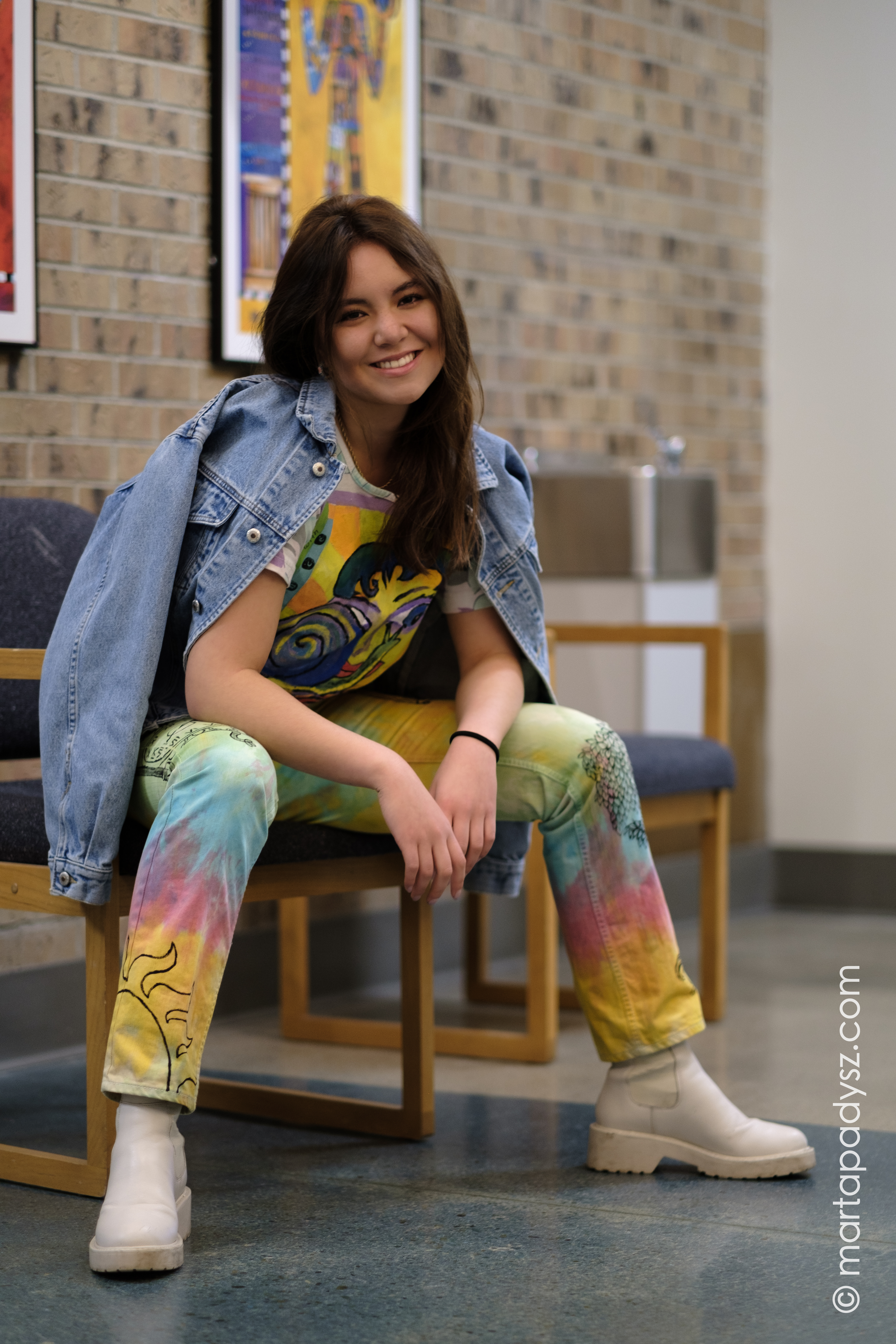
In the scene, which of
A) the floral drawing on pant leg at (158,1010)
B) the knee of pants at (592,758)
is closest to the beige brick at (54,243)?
the knee of pants at (592,758)

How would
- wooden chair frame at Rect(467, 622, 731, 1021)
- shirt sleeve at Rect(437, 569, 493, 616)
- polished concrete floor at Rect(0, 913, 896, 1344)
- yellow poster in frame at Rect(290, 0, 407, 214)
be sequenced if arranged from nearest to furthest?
polished concrete floor at Rect(0, 913, 896, 1344) < shirt sleeve at Rect(437, 569, 493, 616) < wooden chair frame at Rect(467, 622, 731, 1021) < yellow poster in frame at Rect(290, 0, 407, 214)

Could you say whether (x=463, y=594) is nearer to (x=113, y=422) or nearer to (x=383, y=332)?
A: (x=383, y=332)

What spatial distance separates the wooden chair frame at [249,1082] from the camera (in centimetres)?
Answer: 197

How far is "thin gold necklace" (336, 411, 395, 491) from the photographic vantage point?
2.08 metres

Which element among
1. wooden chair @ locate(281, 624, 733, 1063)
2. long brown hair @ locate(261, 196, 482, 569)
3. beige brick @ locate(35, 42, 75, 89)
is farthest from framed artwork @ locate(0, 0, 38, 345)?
wooden chair @ locate(281, 624, 733, 1063)

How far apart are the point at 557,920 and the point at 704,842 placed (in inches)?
11.5

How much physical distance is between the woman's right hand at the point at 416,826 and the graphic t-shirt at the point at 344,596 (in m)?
0.21

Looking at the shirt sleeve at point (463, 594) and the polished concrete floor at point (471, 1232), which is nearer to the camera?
the polished concrete floor at point (471, 1232)

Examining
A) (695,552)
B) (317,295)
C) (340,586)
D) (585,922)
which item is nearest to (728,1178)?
(585,922)

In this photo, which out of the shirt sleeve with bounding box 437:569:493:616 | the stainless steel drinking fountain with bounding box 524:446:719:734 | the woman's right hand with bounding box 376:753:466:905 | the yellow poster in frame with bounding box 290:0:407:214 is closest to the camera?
the woman's right hand with bounding box 376:753:466:905

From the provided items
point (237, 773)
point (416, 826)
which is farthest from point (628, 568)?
point (237, 773)

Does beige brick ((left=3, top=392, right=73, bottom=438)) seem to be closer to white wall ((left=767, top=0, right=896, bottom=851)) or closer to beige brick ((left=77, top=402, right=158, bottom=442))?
beige brick ((left=77, top=402, right=158, bottom=442))

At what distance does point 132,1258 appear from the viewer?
1.73 metres

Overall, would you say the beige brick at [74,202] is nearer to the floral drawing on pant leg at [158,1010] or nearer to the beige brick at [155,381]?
the beige brick at [155,381]
